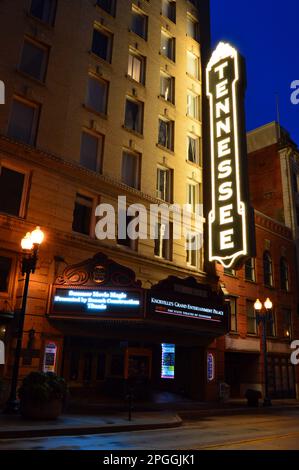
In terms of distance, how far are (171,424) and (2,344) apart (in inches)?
309

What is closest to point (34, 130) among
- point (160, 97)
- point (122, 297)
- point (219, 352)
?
point (122, 297)

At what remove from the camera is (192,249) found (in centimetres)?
2884

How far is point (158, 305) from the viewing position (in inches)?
800

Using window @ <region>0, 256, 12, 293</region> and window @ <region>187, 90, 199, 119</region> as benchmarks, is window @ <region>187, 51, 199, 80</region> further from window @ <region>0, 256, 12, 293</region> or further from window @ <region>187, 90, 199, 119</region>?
window @ <region>0, 256, 12, 293</region>

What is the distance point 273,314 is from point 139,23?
2469cm

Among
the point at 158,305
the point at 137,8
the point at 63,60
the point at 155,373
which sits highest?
the point at 137,8

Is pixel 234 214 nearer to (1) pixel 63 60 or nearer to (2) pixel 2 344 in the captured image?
(1) pixel 63 60

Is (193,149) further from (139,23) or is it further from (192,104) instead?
(139,23)

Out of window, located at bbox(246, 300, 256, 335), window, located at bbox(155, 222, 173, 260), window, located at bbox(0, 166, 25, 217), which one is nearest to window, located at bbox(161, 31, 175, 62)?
window, located at bbox(155, 222, 173, 260)

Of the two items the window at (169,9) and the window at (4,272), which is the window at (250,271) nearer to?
the window at (169,9)

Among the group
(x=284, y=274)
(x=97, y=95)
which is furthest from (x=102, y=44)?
(x=284, y=274)

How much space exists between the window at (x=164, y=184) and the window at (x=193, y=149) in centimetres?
305

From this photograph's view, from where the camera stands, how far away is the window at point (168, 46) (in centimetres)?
3168

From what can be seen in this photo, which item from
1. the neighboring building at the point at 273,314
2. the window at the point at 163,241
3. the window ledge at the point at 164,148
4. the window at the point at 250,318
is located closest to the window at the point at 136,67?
the window ledge at the point at 164,148
